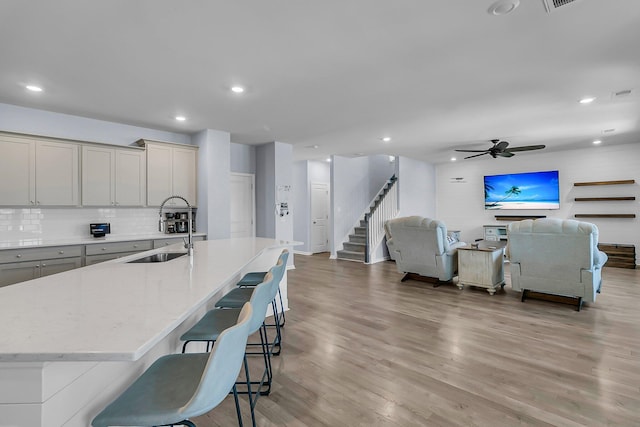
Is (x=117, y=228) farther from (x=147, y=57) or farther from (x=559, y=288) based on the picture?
(x=559, y=288)

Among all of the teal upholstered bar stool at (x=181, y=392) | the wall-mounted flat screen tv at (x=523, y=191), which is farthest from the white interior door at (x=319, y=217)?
the teal upholstered bar stool at (x=181, y=392)

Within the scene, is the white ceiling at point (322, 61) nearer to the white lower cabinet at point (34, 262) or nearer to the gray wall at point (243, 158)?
the gray wall at point (243, 158)

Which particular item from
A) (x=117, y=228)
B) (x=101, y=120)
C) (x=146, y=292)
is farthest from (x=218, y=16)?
(x=117, y=228)

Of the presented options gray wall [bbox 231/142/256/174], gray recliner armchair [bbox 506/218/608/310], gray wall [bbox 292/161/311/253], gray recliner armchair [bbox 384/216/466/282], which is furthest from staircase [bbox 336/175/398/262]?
gray recliner armchair [bbox 506/218/608/310]

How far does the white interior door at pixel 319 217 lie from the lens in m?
9.30

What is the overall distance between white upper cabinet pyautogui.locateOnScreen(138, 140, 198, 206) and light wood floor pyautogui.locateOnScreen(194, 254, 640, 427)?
2696 mm

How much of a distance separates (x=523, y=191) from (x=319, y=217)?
5571 millimetres

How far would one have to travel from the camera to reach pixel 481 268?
4910 millimetres

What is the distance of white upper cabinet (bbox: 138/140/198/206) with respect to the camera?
5.06 meters

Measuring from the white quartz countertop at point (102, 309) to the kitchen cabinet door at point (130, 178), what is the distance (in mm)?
2935

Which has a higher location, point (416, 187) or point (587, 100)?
point (587, 100)

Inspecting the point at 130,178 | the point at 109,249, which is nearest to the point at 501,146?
the point at 130,178

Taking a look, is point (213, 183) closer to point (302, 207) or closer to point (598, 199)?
point (302, 207)

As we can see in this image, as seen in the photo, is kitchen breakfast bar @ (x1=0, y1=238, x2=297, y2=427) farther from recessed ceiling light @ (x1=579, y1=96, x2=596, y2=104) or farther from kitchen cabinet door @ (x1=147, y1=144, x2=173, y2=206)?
recessed ceiling light @ (x1=579, y1=96, x2=596, y2=104)
